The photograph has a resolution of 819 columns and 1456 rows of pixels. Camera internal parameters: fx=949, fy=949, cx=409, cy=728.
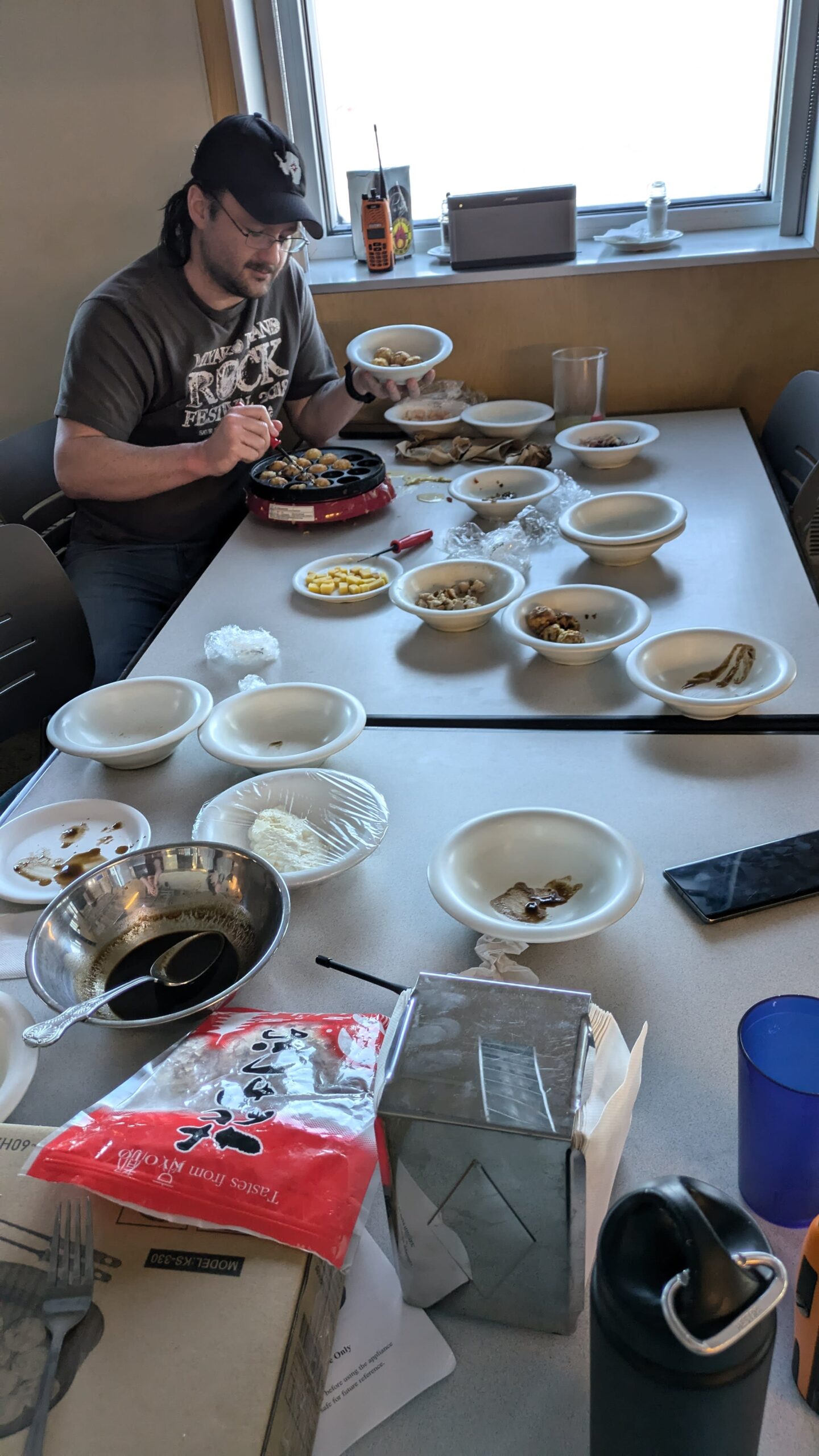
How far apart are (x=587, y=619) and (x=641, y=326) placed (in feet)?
4.58

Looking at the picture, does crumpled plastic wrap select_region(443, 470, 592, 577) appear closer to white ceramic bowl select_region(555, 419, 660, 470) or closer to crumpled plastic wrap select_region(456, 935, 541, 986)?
white ceramic bowl select_region(555, 419, 660, 470)

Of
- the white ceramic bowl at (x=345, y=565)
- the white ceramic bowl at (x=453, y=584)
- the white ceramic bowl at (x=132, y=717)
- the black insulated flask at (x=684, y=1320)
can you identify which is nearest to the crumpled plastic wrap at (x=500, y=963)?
the black insulated flask at (x=684, y=1320)

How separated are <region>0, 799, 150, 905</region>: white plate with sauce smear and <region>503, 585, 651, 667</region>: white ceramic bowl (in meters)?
0.65

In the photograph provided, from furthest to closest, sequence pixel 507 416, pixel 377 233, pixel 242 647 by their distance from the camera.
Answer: pixel 377 233, pixel 507 416, pixel 242 647

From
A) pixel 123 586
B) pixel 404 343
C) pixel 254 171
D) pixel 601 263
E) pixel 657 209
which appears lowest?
pixel 123 586

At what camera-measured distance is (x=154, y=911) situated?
1.00 metres

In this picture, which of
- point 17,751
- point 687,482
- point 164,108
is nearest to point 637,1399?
point 687,482

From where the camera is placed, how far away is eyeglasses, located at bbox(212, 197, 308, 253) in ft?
6.55

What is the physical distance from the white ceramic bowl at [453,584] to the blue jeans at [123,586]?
52cm

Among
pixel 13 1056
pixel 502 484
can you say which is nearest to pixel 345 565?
pixel 502 484

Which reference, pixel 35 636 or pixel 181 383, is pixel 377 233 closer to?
pixel 181 383

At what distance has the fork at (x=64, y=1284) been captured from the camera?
0.58 meters

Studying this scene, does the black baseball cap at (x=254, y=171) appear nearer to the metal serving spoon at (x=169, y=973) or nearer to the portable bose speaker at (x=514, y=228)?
the portable bose speaker at (x=514, y=228)

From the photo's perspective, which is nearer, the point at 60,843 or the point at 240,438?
the point at 60,843
